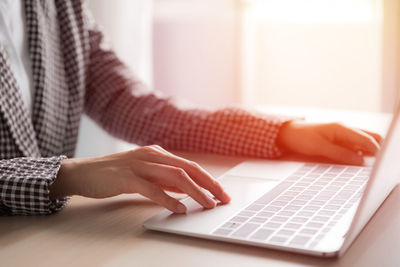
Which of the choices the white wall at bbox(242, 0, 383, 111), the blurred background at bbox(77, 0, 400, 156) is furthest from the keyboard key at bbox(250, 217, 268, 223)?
the white wall at bbox(242, 0, 383, 111)

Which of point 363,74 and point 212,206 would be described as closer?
point 212,206

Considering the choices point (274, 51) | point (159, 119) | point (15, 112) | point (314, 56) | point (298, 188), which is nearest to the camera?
point (298, 188)

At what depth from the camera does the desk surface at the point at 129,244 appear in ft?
1.96

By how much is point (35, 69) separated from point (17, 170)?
1.41 feet

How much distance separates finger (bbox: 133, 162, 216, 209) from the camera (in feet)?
2.42

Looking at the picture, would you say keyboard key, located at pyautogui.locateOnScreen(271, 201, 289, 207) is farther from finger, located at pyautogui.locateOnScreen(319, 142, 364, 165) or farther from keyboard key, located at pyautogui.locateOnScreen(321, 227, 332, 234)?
finger, located at pyautogui.locateOnScreen(319, 142, 364, 165)

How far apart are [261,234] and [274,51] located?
242 cm

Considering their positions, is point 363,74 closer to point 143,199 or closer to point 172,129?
point 172,129

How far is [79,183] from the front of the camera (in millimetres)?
798

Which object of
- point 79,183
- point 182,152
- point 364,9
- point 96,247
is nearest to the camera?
point 96,247

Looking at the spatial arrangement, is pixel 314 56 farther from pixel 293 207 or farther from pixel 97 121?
pixel 293 207

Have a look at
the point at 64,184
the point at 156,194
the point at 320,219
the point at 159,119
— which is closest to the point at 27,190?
the point at 64,184

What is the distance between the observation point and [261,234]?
0.63 meters

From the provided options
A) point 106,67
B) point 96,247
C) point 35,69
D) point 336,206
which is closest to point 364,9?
point 106,67
